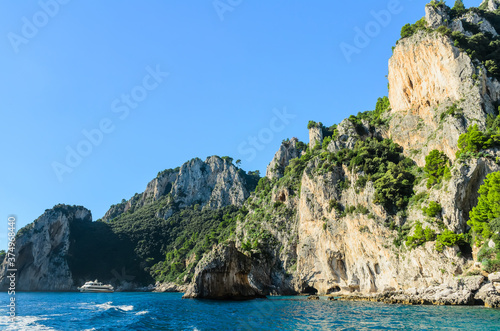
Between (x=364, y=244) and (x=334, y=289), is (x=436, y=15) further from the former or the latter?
(x=334, y=289)

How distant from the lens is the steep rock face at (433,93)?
5866 cm

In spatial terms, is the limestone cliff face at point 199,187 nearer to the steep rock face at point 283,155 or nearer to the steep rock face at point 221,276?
the steep rock face at point 283,155

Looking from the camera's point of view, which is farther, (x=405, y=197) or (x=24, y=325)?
(x=405, y=197)

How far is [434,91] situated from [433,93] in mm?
447

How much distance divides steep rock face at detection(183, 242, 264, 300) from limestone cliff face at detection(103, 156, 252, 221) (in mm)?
98993

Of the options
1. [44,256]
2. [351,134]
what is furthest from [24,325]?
[44,256]

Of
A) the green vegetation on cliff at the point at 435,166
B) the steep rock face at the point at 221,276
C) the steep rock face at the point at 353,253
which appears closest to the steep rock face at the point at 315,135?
the steep rock face at the point at 353,253

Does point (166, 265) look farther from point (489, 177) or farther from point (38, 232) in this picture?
point (489, 177)

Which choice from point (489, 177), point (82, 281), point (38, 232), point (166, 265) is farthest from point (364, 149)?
point (38, 232)

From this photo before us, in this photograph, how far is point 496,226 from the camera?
40938mm

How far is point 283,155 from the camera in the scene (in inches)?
Answer: 5541

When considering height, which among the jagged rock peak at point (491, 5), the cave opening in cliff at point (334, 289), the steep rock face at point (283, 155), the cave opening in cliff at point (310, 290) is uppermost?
the jagged rock peak at point (491, 5)

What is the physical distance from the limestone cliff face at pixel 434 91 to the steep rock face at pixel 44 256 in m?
130

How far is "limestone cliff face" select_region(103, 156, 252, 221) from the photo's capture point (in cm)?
16625
